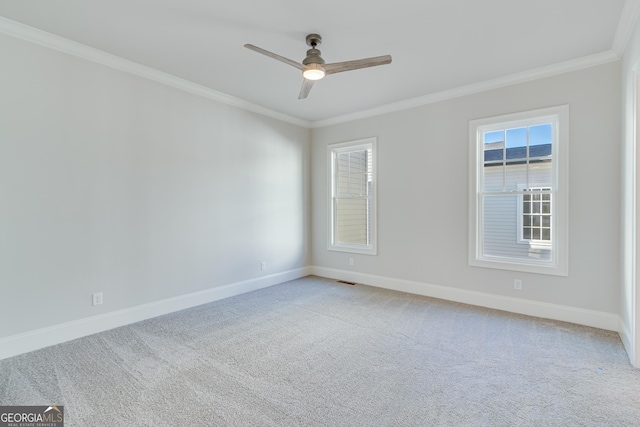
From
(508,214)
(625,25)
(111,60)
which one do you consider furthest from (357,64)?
(508,214)

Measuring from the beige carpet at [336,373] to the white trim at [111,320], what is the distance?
0.36ft

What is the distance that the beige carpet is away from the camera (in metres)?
1.88

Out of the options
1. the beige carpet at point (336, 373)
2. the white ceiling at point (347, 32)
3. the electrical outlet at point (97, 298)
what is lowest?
the beige carpet at point (336, 373)

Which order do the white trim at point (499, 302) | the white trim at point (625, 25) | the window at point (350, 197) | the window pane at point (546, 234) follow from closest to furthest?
the white trim at point (625, 25), the white trim at point (499, 302), the window pane at point (546, 234), the window at point (350, 197)

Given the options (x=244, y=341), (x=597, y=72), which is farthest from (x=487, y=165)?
(x=244, y=341)

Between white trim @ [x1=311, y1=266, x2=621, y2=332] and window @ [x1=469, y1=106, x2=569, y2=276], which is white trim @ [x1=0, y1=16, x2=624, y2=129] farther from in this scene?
white trim @ [x1=311, y1=266, x2=621, y2=332]

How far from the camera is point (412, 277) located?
452 centimetres

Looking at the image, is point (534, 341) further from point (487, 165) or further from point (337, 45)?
point (337, 45)

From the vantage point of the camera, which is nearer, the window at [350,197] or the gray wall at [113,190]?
the gray wall at [113,190]

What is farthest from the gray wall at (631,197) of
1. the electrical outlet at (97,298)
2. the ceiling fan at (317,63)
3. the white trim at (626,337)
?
the electrical outlet at (97,298)

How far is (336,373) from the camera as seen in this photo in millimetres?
2365

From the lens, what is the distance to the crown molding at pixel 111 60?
263cm

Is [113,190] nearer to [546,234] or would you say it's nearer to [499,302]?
[499,302]

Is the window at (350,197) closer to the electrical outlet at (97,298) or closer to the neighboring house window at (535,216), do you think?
the neighboring house window at (535,216)
